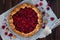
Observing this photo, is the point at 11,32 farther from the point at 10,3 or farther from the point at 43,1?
the point at 43,1

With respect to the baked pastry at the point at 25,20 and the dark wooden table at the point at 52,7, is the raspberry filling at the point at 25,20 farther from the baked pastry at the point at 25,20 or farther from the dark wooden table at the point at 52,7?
the dark wooden table at the point at 52,7

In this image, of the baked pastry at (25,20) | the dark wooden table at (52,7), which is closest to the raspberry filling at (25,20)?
the baked pastry at (25,20)

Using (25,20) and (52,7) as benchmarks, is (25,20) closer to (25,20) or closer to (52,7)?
(25,20)

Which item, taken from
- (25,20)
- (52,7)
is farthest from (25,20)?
(52,7)

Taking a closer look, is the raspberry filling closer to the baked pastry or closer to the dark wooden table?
the baked pastry

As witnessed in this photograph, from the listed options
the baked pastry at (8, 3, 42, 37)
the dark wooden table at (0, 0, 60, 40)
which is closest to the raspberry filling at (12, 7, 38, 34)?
the baked pastry at (8, 3, 42, 37)

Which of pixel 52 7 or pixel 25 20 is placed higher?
pixel 52 7
